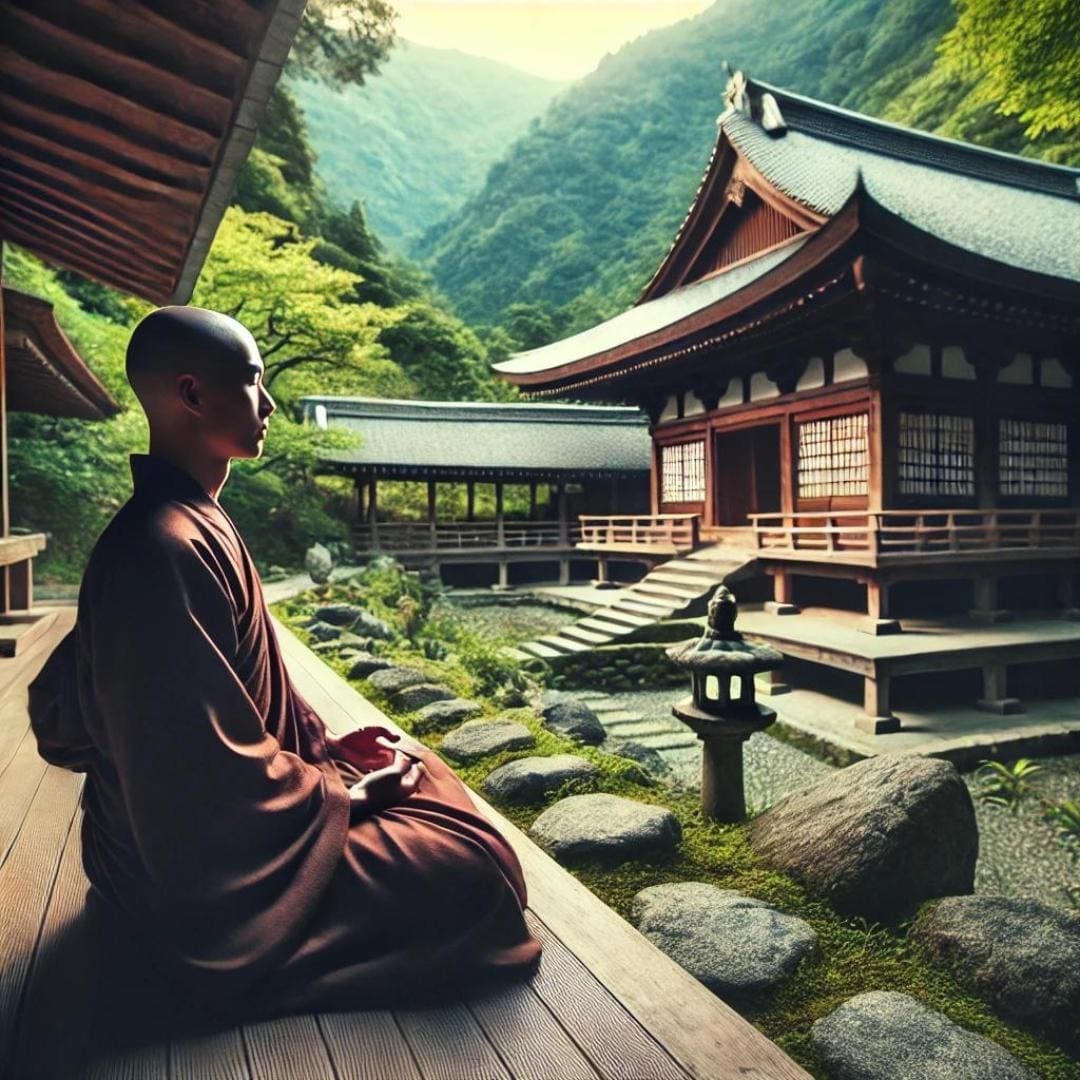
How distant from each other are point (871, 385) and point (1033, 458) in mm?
3472

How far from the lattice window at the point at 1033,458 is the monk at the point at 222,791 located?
39.0ft

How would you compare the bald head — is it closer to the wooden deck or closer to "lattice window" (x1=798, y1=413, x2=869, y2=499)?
the wooden deck

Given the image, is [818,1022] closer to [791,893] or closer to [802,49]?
[791,893]

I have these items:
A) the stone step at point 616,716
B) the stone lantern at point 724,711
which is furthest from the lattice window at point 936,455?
the stone lantern at point 724,711

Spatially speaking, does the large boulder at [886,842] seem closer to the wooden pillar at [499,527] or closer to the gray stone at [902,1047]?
the gray stone at [902,1047]

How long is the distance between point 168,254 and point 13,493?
12.8m

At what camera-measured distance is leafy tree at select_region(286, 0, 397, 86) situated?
2662 cm

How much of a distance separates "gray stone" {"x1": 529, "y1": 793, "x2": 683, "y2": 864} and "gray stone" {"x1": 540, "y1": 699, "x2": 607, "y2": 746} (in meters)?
2.18

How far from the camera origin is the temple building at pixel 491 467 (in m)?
19.9

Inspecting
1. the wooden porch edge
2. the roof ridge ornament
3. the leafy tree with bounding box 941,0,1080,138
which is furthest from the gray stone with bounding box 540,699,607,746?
the roof ridge ornament

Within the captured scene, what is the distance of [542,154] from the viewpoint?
2504 inches

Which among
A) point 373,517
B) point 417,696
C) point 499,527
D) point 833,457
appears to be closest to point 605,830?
point 417,696

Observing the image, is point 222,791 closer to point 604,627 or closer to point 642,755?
point 642,755

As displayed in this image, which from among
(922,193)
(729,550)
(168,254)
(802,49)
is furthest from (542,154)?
(168,254)
